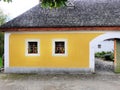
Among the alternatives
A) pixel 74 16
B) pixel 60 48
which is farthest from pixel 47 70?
pixel 74 16

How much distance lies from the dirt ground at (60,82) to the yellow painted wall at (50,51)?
1192 millimetres

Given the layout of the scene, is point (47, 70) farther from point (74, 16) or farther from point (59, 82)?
point (74, 16)

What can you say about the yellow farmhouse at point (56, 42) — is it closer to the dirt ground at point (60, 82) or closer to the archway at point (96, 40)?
the archway at point (96, 40)

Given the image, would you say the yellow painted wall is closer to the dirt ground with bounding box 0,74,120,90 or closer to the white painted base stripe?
the white painted base stripe

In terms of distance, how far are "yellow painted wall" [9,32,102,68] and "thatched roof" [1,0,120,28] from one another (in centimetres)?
71

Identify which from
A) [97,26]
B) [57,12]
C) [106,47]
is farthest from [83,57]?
[106,47]

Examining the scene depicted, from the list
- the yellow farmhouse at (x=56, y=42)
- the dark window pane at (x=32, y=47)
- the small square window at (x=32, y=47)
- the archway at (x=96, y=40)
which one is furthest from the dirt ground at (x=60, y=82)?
the dark window pane at (x=32, y=47)

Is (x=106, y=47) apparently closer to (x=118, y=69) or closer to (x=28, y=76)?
(x=118, y=69)

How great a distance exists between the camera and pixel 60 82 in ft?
48.6

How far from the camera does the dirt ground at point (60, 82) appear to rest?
13391mm

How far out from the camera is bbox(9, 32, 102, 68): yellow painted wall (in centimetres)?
1842

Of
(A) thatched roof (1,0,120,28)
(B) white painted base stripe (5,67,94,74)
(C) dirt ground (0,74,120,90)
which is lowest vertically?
(C) dirt ground (0,74,120,90)

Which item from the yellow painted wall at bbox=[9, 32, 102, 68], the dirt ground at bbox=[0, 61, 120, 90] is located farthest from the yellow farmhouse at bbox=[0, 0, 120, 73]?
the dirt ground at bbox=[0, 61, 120, 90]

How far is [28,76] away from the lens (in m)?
17.2
